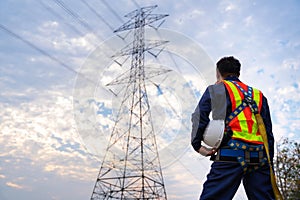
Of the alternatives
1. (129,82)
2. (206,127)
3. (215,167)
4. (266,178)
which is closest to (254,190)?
(266,178)

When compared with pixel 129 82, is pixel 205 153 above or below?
below

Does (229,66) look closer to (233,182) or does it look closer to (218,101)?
(218,101)

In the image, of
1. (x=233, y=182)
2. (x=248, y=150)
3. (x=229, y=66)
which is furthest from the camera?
(x=229, y=66)

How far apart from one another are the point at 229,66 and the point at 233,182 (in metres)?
1.16

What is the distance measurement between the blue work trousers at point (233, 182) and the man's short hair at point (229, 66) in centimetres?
95

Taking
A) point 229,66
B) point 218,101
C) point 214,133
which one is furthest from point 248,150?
point 229,66

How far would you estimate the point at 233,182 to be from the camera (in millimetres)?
2965

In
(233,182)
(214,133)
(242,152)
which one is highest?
(214,133)

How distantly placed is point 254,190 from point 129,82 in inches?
793

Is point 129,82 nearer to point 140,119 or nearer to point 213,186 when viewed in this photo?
point 140,119

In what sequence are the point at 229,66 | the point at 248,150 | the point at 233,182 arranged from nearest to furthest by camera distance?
the point at 233,182
the point at 248,150
the point at 229,66

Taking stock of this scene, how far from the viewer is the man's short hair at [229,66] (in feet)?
11.3

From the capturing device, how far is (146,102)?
22.6 meters

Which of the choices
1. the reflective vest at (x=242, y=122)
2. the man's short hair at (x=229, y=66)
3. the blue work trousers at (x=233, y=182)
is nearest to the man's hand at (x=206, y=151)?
the blue work trousers at (x=233, y=182)
